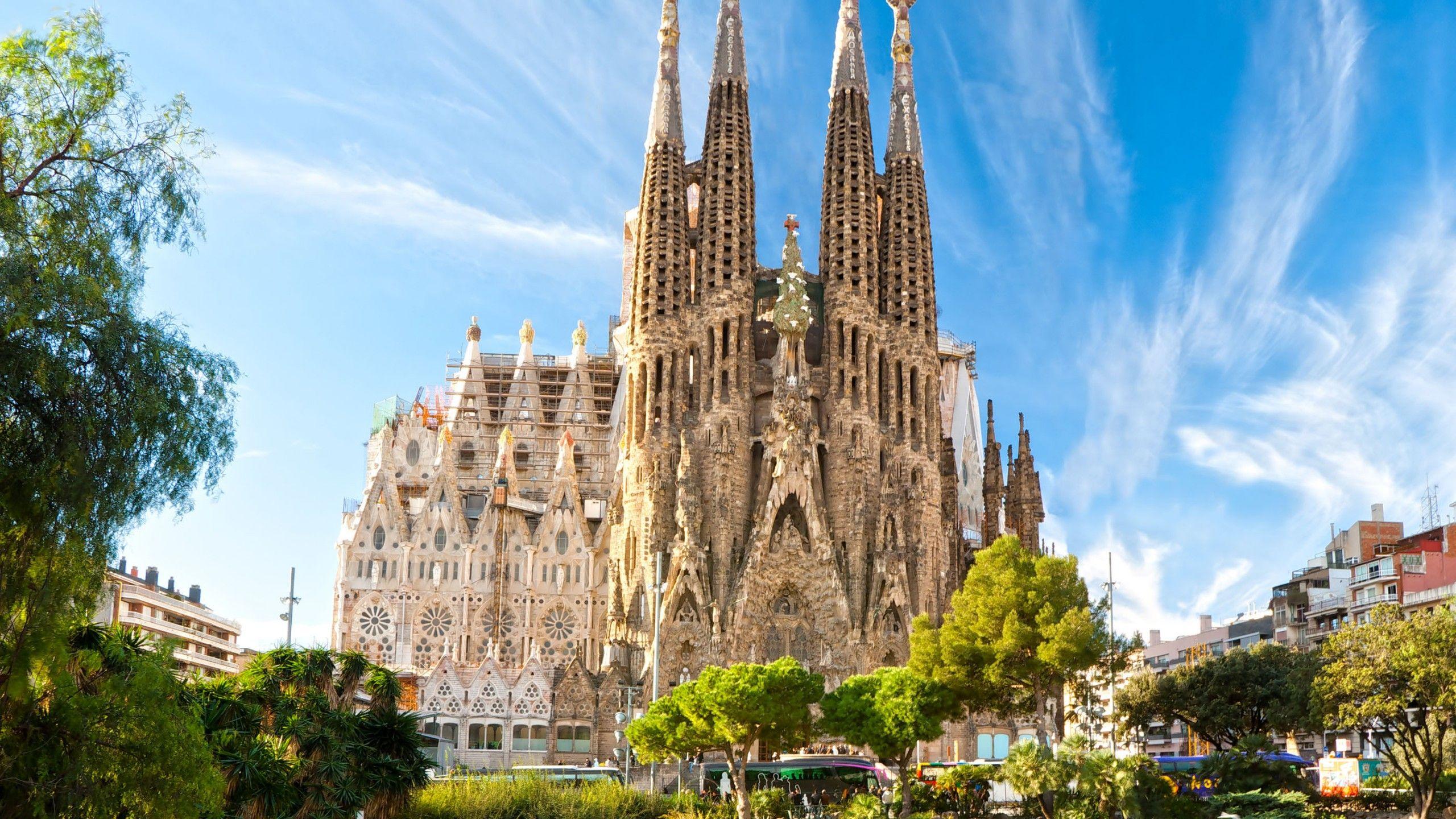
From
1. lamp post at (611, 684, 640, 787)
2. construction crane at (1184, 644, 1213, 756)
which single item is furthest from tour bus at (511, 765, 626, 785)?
construction crane at (1184, 644, 1213, 756)

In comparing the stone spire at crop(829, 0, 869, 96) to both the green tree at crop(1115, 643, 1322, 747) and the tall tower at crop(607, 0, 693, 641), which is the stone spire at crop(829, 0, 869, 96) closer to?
the tall tower at crop(607, 0, 693, 641)

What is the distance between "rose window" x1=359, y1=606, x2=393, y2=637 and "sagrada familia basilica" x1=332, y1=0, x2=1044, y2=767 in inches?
5.2

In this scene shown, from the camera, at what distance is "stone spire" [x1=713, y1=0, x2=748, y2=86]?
65125 millimetres

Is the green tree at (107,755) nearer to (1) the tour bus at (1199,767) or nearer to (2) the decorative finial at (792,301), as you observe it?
(1) the tour bus at (1199,767)

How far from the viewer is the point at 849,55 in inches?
2635

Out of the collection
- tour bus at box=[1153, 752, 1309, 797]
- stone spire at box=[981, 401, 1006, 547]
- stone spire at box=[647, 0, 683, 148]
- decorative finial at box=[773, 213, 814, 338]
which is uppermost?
stone spire at box=[647, 0, 683, 148]

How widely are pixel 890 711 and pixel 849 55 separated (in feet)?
126

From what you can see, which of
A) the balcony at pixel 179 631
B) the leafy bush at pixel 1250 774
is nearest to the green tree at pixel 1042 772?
the leafy bush at pixel 1250 774

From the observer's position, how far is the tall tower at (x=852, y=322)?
5953cm

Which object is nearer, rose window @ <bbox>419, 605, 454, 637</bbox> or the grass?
the grass

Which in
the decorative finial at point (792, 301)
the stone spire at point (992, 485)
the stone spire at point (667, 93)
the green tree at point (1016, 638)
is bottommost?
the green tree at point (1016, 638)

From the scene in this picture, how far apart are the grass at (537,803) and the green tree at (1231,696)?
22.2 metres

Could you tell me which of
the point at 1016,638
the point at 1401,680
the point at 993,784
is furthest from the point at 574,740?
the point at 1401,680

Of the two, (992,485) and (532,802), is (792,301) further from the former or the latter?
(532,802)
